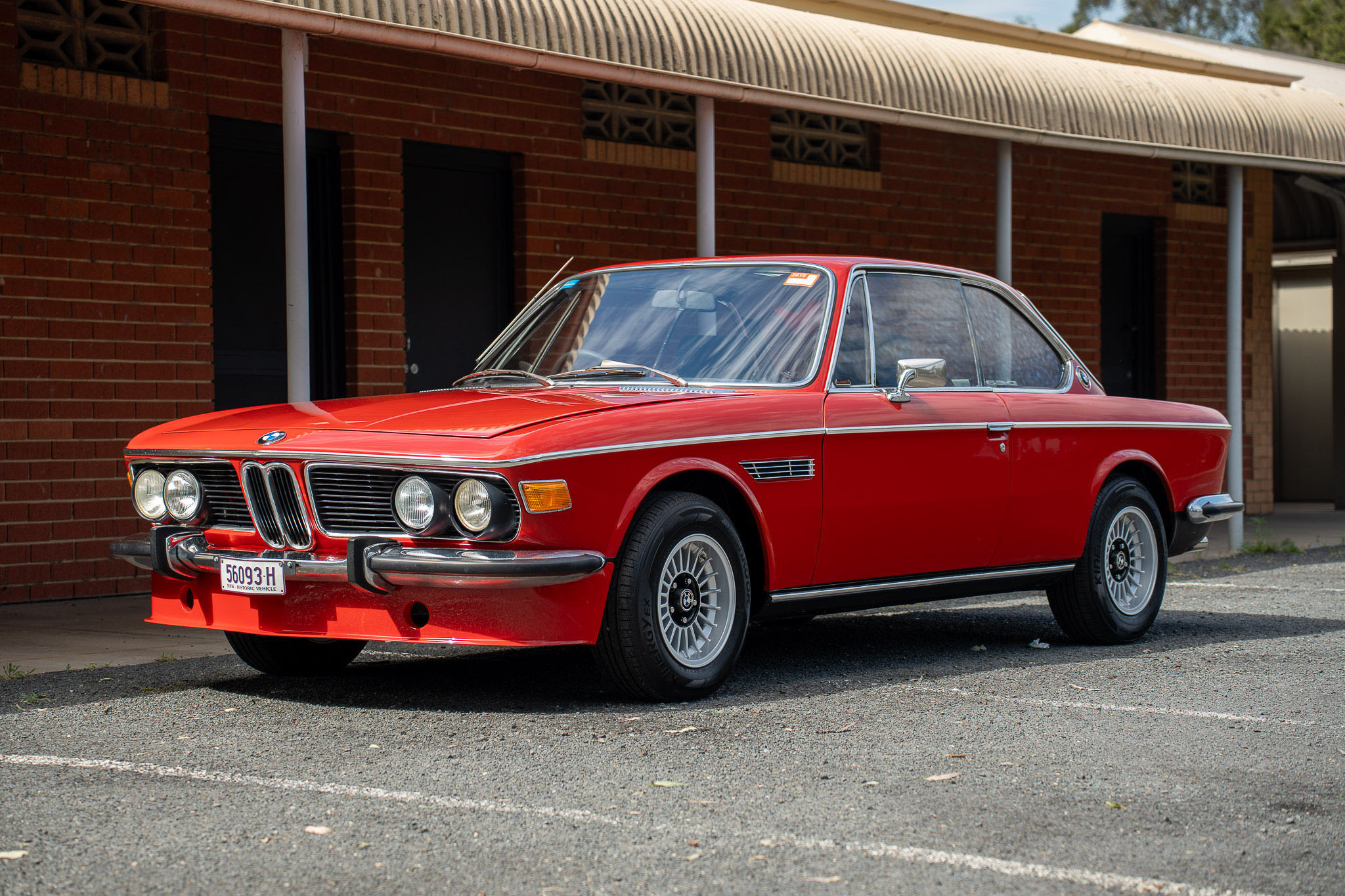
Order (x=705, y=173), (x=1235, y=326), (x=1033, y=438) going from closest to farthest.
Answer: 1. (x=1033, y=438)
2. (x=705, y=173)
3. (x=1235, y=326)

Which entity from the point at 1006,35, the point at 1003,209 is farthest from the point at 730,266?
the point at 1006,35

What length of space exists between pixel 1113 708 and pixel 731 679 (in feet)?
4.78

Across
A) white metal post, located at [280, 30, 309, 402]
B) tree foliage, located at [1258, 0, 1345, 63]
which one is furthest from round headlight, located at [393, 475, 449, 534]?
tree foliage, located at [1258, 0, 1345, 63]

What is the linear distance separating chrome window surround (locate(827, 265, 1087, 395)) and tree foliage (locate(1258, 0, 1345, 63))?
4130 centimetres

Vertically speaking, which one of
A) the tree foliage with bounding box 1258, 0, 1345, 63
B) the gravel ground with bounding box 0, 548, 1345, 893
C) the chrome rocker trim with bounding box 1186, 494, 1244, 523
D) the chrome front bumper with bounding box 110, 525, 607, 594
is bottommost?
the gravel ground with bounding box 0, 548, 1345, 893

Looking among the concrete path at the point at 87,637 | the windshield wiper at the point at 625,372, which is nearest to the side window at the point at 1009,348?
the windshield wiper at the point at 625,372

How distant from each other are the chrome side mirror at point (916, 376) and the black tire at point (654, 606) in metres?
1.10

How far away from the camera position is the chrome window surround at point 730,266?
651 cm

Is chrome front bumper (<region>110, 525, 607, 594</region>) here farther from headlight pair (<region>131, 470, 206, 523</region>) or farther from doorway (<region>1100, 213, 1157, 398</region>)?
doorway (<region>1100, 213, 1157, 398</region>)

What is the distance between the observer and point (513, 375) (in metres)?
6.88

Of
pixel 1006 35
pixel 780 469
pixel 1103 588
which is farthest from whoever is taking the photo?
pixel 1006 35

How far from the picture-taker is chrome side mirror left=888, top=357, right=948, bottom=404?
6.63 meters

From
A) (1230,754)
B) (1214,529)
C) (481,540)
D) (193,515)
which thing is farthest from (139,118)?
(1214,529)

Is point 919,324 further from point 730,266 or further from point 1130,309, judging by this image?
point 1130,309
